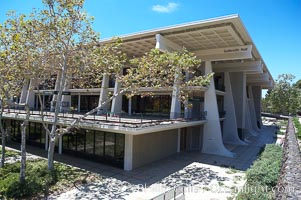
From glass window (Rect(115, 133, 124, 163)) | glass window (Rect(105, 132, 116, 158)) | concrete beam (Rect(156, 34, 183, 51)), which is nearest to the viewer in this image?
glass window (Rect(115, 133, 124, 163))

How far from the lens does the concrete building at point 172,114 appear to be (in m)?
13.8

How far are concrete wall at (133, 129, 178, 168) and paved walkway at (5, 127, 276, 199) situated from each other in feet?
1.55

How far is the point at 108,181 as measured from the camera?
11.2m

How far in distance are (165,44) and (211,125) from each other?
8156mm

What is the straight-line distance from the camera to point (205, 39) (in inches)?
695

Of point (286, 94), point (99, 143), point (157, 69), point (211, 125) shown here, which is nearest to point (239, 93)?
point (211, 125)

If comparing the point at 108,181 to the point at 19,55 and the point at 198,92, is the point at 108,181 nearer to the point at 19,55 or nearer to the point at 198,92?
the point at 19,55

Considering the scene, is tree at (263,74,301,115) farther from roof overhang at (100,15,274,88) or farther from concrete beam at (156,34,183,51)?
concrete beam at (156,34,183,51)

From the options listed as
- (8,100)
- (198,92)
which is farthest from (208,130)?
(8,100)

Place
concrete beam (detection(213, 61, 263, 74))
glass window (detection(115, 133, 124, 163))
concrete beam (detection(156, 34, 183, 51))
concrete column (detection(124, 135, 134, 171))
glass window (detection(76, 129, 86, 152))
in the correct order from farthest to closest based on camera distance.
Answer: concrete beam (detection(213, 61, 263, 74)) → concrete beam (detection(156, 34, 183, 51)) → glass window (detection(76, 129, 86, 152)) → glass window (detection(115, 133, 124, 163)) → concrete column (detection(124, 135, 134, 171))

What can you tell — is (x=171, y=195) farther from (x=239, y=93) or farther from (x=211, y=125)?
(x=239, y=93)

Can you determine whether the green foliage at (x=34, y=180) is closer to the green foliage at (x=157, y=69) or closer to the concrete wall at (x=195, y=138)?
the green foliage at (x=157, y=69)

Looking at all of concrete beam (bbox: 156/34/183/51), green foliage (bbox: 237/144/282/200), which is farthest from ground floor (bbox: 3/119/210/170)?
green foliage (bbox: 237/144/282/200)

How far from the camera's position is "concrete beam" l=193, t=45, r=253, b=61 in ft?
60.3
